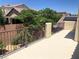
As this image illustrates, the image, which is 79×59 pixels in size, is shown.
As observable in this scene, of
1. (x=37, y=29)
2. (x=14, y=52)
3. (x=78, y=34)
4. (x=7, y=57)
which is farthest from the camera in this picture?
(x=37, y=29)

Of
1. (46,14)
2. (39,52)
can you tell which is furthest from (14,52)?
(46,14)

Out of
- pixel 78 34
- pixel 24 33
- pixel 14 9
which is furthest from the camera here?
pixel 14 9

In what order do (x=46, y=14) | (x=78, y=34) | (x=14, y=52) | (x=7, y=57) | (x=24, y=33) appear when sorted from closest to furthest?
(x=7, y=57) < (x=14, y=52) < (x=24, y=33) < (x=78, y=34) < (x=46, y=14)

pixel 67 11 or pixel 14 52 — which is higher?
pixel 67 11

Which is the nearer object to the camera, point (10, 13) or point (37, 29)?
point (37, 29)

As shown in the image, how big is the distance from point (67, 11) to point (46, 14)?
44.2 feet

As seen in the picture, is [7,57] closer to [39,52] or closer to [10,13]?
[39,52]

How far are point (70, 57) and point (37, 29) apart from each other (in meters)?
5.99

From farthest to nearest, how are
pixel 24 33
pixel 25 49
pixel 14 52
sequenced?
pixel 24 33 → pixel 25 49 → pixel 14 52

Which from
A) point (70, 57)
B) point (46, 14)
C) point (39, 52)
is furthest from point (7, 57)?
point (46, 14)

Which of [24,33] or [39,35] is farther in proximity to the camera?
[39,35]

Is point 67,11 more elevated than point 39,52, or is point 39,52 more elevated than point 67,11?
point 67,11

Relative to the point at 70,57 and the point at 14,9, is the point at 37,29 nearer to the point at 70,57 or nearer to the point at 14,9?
the point at 70,57

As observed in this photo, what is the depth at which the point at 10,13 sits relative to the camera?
1607 inches
